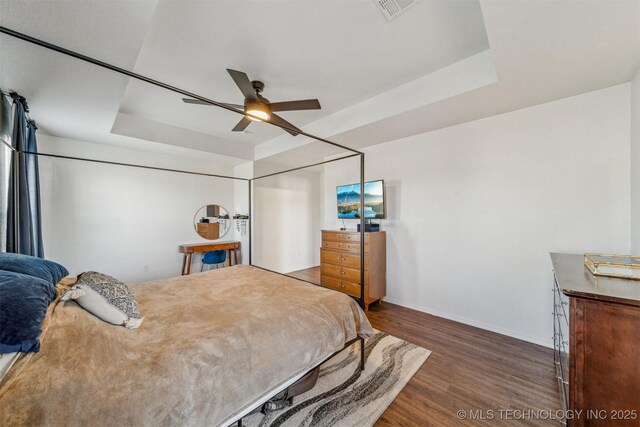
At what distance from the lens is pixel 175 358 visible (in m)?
1.11

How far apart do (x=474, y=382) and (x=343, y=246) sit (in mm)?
2073

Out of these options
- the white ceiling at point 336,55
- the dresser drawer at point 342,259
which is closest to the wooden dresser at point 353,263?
the dresser drawer at point 342,259

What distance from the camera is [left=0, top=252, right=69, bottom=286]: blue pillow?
1.30 m

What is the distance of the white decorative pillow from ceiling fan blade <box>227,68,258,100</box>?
1.74 metres

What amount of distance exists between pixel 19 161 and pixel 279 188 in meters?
3.83

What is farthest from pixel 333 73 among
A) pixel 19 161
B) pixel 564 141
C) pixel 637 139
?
pixel 19 161

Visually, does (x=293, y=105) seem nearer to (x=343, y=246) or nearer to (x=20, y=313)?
(x=343, y=246)

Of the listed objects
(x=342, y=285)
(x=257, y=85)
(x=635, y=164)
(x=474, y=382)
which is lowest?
(x=474, y=382)

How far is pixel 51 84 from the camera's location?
2.04m

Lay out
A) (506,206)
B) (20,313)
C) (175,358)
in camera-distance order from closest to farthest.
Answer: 1. (20,313)
2. (175,358)
3. (506,206)

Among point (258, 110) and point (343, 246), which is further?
point (343, 246)

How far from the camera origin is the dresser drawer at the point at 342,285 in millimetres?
3395

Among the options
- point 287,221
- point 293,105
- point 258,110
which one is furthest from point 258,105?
point 287,221

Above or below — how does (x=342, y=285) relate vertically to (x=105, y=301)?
Result: below
